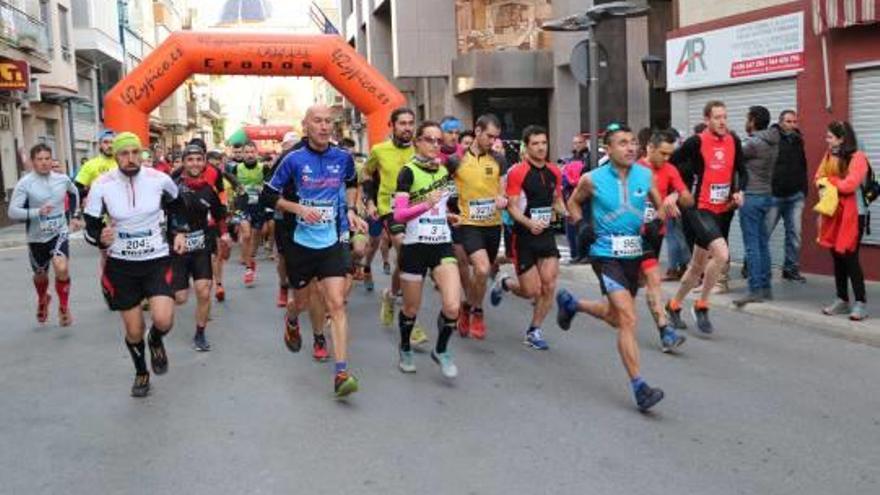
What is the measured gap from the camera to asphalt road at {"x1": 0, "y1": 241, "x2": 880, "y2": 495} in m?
4.66

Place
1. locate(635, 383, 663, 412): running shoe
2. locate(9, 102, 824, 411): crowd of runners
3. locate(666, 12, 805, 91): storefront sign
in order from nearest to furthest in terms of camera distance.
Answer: locate(635, 383, 663, 412): running shoe → locate(9, 102, 824, 411): crowd of runners → locate(666, 12, 805, 91): storefront sign

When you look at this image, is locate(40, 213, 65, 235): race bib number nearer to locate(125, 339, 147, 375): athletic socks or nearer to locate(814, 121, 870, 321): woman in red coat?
locate(125, 339, 147, 375): athletic socks

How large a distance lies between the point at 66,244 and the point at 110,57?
33.6 meters

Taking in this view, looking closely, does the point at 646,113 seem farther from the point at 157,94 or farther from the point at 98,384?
the point at 98,384

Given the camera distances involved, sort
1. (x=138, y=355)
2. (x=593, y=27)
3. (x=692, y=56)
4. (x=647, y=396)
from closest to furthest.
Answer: (x=647, y=396) → (x=138, y=355) → (x=593, y=27) → (x=692, y=56)

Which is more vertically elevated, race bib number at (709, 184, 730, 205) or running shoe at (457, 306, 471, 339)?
race bib number at (709, 184, 730, 205)

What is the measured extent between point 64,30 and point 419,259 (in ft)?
105

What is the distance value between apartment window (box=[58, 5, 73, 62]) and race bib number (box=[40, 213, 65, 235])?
1046 inches

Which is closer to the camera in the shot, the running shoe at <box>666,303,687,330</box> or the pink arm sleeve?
the pink arm sleeve

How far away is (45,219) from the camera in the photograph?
30.9 ft

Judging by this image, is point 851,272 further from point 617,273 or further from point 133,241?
point 133,241

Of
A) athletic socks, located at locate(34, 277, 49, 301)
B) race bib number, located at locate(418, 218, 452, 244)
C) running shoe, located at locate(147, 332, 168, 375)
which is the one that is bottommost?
running shoe, located at locate(147, 332, 168, 375)

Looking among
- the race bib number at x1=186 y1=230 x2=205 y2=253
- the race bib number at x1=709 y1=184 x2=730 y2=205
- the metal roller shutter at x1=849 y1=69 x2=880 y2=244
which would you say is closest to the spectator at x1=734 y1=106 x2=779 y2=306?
→ the race bib number at x1=709 y1=184 x2=730 y2=205

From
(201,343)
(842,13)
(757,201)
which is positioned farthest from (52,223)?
(842,13)
